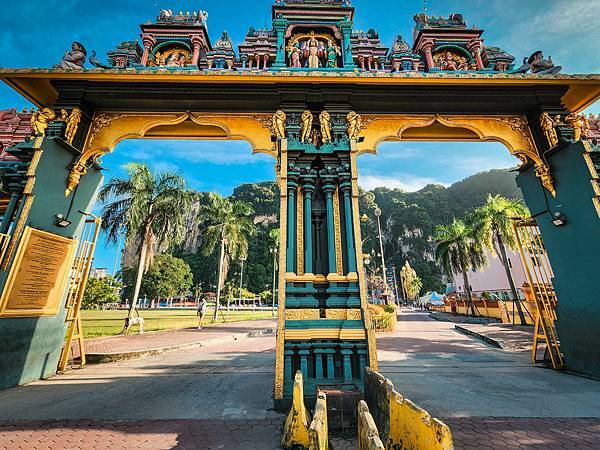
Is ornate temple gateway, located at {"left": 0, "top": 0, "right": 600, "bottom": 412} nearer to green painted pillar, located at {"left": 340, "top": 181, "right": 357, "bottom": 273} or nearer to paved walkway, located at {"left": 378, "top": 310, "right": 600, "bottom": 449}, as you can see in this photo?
green painted pillar, located at {"left": 340, "top": 181, "right": 357, "bottom": 273}

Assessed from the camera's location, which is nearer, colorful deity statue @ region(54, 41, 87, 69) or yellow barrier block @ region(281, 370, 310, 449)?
yellow barrier block @ region(281, 370, 310, 449)

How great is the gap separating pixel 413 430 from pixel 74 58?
32.2 ft

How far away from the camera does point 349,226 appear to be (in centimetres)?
572

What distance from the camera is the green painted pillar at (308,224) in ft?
18.2

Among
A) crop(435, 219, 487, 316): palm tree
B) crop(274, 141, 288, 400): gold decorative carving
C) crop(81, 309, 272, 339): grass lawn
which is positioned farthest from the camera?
→ crop(435, 219, 487, 316): palm tree

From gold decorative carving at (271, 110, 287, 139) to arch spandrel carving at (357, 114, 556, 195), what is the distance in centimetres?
190

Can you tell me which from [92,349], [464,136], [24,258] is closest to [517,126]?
[464,136]

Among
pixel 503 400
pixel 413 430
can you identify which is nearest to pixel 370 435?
pixel 413 430

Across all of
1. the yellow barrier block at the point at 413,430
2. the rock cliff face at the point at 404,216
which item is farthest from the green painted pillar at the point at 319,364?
the rock cliff face at the point at 404,216

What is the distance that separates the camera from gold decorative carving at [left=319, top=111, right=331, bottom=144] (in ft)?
20.2

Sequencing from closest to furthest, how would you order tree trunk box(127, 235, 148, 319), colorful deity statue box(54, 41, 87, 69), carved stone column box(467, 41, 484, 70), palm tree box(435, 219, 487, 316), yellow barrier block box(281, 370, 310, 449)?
yellow barrier block box(281, 370, 310, 449) < colorful deity statue box(54, 41, 87, 69) < carved stone column box(467, 41, 484, 70) < tree trunk box(127, 235, 148, 319) < palm tree box(435, 219, 487, 316)

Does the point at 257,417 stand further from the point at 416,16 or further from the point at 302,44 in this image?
the point at 416,16

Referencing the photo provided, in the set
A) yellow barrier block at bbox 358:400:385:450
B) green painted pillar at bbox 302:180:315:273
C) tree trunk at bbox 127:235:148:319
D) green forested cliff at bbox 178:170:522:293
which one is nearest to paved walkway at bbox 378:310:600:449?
yellow barrier block at bbox 358:400:385:450

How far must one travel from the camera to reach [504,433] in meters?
3.41
